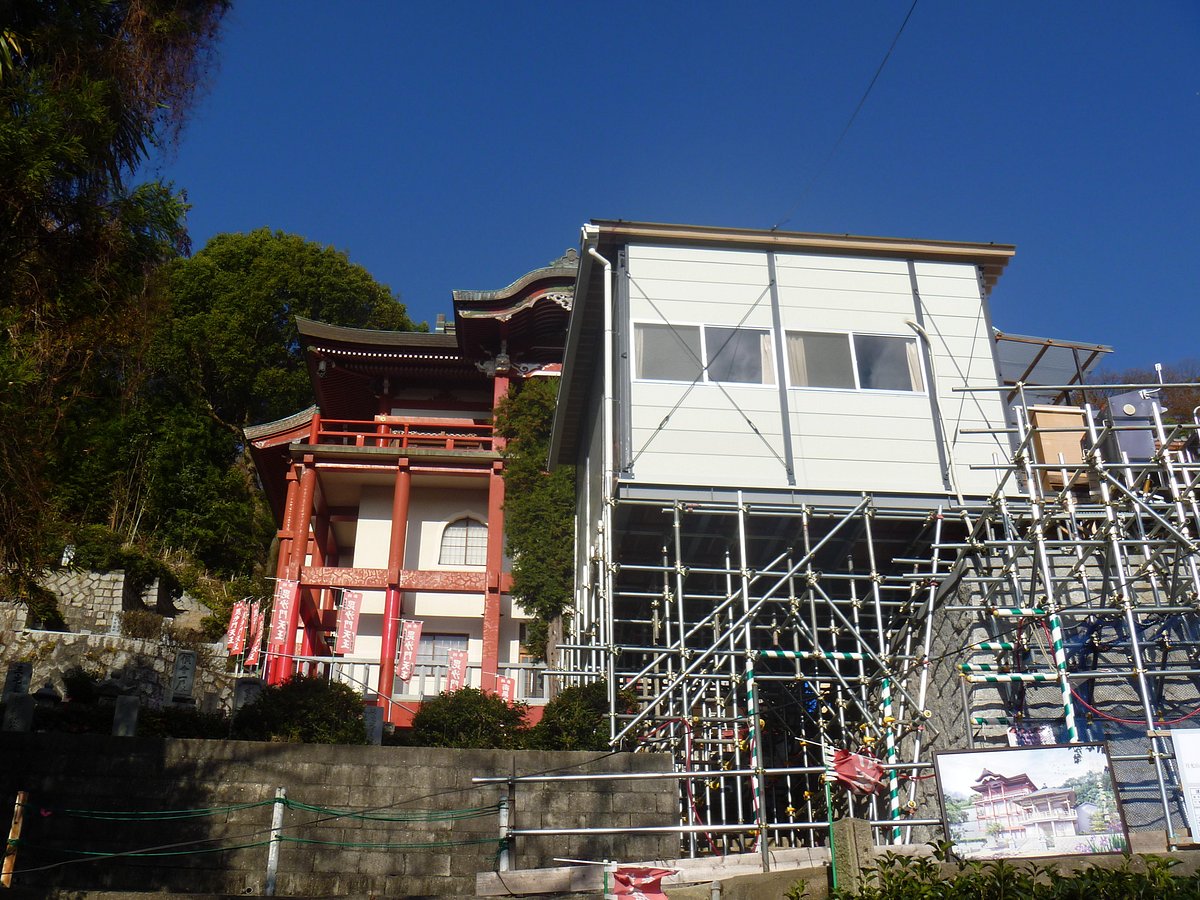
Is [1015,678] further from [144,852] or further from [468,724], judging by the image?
[144,852]

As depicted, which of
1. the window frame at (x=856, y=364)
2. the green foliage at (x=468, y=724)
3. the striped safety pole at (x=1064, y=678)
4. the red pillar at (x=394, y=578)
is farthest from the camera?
the red pillar at (x=394, y=578)

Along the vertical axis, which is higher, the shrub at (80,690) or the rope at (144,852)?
the shrub at (80,690)

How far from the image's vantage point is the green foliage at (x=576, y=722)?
1059cm

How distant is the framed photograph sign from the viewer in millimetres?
6324

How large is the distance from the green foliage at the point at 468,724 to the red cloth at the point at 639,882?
3.44 meters

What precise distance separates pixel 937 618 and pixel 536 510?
38.1 ft

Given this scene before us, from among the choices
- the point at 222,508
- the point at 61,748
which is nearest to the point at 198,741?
the point at 61,748

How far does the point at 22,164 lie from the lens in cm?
716

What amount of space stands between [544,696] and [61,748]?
9981 mm

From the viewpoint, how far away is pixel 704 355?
1292 cm

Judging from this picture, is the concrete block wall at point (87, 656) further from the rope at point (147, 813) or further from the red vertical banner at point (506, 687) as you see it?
the rope at point (147, 813)

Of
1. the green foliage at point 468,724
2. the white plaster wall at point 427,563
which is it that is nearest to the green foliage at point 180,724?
the green foliage at point 468,724

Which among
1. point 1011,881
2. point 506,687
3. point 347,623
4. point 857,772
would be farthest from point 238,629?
point 1011,881

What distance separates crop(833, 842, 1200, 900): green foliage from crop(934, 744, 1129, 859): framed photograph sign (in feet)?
0.66
